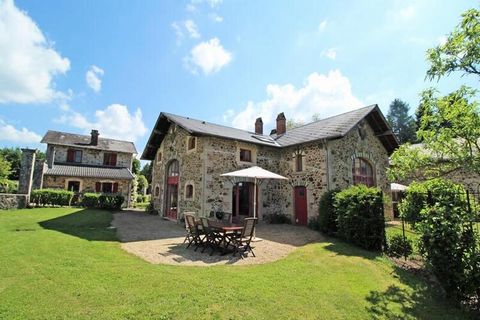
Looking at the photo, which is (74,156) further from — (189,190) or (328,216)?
(328,216)

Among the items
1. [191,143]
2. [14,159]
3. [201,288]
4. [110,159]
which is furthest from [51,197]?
[14,159]

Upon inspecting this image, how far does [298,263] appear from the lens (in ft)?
21.1

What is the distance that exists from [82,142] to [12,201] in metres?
10.4

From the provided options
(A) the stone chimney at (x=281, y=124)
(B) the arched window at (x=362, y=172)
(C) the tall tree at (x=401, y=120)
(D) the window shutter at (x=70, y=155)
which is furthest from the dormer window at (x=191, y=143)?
(C) the tall tree at (x=401, y=120)

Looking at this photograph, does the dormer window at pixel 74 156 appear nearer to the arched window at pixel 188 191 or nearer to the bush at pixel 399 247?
the arched window at pixel 188 191

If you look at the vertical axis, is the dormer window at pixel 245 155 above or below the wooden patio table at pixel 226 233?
above

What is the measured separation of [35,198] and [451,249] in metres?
21.3

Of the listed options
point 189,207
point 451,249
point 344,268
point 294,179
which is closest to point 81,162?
point 189,207

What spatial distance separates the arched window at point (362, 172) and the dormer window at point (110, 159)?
2191 centimetres

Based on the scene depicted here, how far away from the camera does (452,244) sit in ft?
16.2

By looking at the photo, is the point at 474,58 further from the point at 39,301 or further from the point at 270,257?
the point at 39,301

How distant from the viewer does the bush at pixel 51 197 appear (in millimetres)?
16984

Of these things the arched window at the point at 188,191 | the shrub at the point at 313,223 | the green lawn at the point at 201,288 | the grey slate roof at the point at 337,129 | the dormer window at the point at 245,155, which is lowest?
the green lawn at the point at 201,288

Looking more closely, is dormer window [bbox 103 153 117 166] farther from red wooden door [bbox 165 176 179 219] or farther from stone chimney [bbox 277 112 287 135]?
stone chimney [bbox 277 112 287 135]
